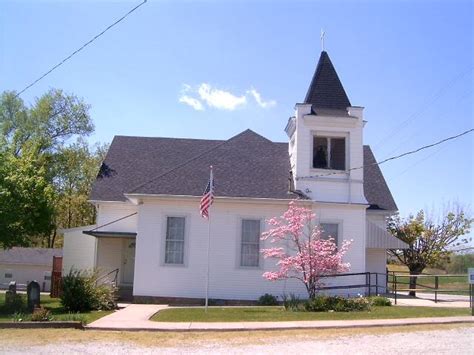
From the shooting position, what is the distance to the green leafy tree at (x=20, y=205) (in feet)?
65.8

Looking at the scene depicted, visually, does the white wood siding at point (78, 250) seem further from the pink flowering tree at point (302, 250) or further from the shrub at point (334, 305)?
the shrub at point (334, 305)

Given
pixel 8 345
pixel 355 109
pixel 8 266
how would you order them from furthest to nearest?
pixel 8 266 → pixel 355 109 → pixel 8 345

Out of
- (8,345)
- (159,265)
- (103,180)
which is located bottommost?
(8,345)

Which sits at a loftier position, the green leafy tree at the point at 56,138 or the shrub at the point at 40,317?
the green leafy tree at the point at 56,138

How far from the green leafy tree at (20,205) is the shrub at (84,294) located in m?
3.47

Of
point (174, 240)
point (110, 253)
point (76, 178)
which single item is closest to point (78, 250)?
point (110, 253)

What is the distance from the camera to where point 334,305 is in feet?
57.7

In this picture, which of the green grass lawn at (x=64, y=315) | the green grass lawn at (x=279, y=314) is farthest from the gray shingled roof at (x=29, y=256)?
the green grass lawn at (x=279, y=314)

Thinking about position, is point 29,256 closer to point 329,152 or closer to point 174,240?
point 174,240

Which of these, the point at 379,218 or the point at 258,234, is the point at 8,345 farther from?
the point at 379,218

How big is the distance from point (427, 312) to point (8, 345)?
12.1m

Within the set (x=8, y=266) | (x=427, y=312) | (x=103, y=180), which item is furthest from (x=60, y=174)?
(x=427, y=312)

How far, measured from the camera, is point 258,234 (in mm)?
22219

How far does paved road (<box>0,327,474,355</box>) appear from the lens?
11.0 metres
